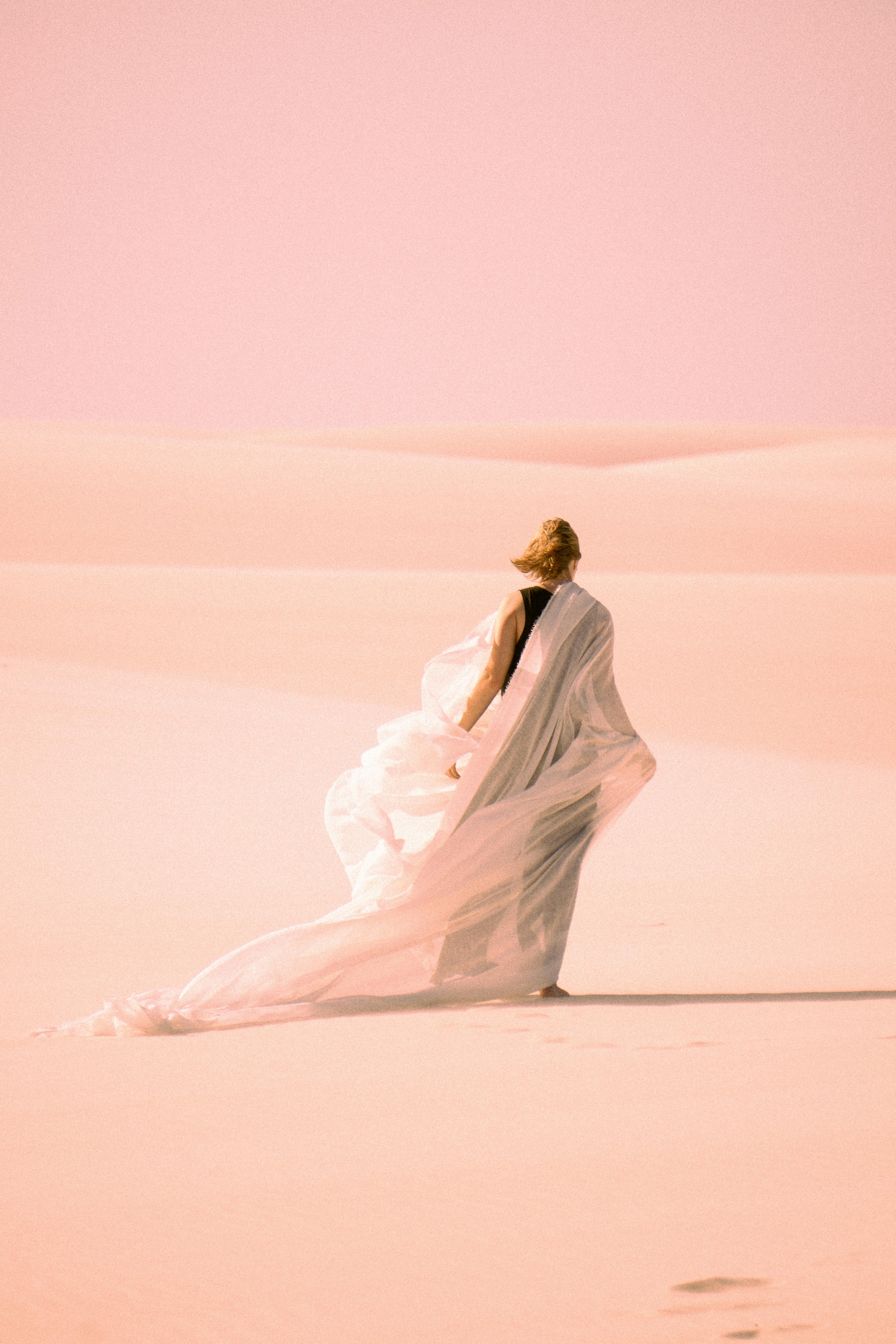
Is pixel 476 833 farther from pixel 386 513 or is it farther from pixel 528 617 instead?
pixel 386 513

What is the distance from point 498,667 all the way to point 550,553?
419 mm

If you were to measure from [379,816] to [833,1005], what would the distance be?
1.52 m

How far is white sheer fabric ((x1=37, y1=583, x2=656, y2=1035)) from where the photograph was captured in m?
5.46

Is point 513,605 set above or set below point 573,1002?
above

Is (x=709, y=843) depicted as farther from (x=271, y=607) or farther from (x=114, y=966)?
(x=271, y=607)

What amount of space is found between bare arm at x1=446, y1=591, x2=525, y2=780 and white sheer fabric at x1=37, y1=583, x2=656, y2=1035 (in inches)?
2.1

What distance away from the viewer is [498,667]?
18.6 feet

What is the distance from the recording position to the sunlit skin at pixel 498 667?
5.64 metres

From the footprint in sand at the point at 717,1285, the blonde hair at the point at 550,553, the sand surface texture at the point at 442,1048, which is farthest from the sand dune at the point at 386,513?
the footprint in sand at the point at 717,1285

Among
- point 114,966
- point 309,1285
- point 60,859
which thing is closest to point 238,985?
point 114,966

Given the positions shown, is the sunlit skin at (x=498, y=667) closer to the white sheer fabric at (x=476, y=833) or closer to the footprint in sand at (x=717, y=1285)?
the white sheer fabric at (x=476, y=833)

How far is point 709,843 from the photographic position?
429 inches

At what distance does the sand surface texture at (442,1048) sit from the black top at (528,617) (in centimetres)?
109

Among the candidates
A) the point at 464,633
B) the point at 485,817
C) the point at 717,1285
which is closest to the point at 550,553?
the point at 485,817
